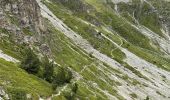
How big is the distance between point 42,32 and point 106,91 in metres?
30.3

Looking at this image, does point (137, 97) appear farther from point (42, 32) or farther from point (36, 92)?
point (36, 92)

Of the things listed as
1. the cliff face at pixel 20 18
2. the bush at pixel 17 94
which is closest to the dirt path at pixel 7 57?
the cliff face at pixel 20 18

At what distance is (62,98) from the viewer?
96312mm

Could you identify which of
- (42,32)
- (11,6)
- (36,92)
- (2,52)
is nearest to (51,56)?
(42,32)

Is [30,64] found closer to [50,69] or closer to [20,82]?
[50,69]

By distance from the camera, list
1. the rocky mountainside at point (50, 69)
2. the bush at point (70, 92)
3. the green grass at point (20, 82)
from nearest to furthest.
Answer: the green grass at point (20, 82), the rocky mountainside at point (50, 69), the bush at point (70, 92)

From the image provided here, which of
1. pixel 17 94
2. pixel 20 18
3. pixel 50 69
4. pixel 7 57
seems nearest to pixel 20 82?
pixel 17 94

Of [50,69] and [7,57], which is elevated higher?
[50,69]

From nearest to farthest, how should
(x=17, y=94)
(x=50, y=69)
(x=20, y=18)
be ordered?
1. (x=17, y=94)
2. (x=50, y=69)
3. (x=20, y=18)

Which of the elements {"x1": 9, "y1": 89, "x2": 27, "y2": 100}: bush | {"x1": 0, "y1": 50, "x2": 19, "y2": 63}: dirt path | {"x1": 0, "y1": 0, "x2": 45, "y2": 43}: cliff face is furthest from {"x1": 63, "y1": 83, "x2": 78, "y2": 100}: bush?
{"x1": 0, "y1": 0, "x2": 45, "y2": 43}: cliff face

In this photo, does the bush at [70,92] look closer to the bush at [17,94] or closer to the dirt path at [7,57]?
the dirt path at [7,57]

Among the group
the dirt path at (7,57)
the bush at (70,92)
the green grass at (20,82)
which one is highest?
the bush at (70,92)

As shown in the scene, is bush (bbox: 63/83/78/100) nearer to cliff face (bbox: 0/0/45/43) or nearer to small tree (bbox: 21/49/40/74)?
small tree (bbox: 21/49/40/74)

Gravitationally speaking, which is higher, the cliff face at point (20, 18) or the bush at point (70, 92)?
the cliff face at point (20, 18)
